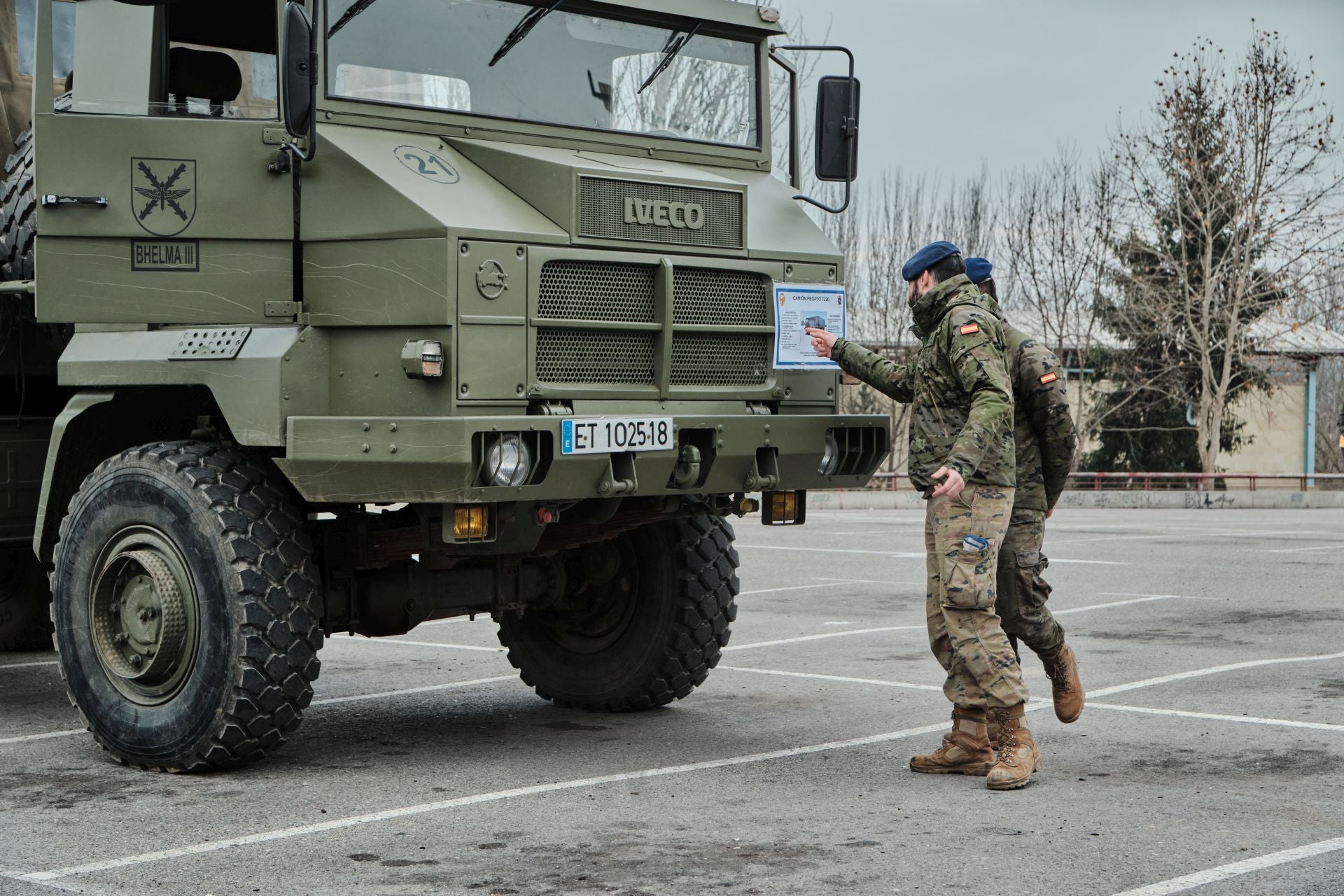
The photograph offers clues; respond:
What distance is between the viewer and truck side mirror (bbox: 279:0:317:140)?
6621mm

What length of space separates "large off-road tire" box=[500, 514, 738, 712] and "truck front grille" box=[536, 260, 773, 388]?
3.98 feet

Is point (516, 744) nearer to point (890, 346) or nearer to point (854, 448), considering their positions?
point (854, 448)

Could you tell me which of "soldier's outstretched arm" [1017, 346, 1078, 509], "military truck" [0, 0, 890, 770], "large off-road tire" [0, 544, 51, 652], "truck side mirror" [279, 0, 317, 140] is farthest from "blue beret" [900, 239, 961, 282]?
"large off-road tire" [0, 544, 51, 652]

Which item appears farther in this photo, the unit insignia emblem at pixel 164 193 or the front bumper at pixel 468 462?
the unit insignia emblem at pixel 164 193

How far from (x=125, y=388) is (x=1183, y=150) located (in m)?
35.8

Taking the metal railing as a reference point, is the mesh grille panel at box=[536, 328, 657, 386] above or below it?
above

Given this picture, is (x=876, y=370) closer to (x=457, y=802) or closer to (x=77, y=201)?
(x=457, y=802)

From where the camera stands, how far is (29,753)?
7578 millimetres

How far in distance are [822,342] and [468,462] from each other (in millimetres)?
1747

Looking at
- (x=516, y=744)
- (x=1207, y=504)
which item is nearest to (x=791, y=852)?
(x=516, y=744)

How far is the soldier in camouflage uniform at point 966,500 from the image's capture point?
6781mm

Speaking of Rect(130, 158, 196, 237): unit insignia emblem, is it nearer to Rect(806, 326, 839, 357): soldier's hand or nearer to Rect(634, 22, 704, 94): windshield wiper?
Rect(634, 22, 704, 94): windshield wiper

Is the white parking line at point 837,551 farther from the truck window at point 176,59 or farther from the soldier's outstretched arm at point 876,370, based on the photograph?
the truck window at point 176,59

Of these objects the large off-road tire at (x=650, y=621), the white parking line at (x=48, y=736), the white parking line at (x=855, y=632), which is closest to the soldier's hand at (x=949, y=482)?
the large off-road tire at (x=650, y=621)
